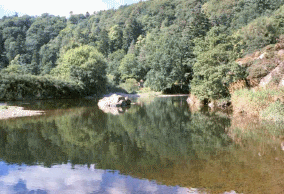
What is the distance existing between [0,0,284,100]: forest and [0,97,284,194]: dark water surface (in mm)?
11895

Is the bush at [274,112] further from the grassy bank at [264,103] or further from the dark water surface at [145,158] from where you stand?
the dark water surface at [145,158]

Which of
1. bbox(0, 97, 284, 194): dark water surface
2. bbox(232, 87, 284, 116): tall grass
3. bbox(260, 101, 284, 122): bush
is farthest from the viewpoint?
bbox(232, 87, 284, 116): tall grass

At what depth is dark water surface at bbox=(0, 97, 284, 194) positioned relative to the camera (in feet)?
27.0

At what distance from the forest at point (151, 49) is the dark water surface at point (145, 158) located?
468 inches

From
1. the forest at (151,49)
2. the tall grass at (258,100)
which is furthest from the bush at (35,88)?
the tall grass at (258,100)

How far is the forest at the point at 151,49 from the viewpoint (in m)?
29.2

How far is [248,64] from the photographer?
26.0 metres

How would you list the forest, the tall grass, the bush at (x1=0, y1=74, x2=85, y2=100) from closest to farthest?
1. the tall grass
2. the forest
3. the bush at (x1=0, y1=74, x2=85, y2=100)

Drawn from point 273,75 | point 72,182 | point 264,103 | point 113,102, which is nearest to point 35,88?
point 113,102

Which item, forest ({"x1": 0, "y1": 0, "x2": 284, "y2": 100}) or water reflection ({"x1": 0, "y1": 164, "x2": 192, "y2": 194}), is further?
forest ({"x1": 0, "y1": 0, "x2": 284, "y2": 100})

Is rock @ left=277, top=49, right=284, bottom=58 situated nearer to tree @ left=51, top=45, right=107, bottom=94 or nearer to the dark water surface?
the dark water surface

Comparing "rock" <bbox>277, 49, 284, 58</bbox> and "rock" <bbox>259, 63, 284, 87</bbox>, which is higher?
"rock" <bbox>277, 49, 284, 58</bbox>

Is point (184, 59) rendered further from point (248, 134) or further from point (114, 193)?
point (114, 193)

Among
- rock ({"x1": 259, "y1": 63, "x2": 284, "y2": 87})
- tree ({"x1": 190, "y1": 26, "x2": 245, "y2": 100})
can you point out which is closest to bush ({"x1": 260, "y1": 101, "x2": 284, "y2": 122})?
rock ({"x1": 259, "y1": 63, "x2": 284, "y2": 87})
